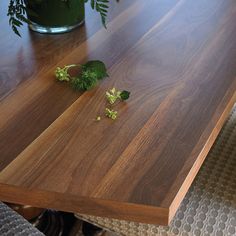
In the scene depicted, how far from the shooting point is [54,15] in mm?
1052

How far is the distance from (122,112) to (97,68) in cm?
14

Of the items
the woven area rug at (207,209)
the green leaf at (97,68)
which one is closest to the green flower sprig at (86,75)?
the green leaf at (97,68)

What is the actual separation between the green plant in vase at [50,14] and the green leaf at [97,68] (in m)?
0.11

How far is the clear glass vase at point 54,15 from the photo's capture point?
1030mm

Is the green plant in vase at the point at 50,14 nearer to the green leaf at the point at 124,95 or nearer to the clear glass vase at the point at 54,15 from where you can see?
the clear glass vase at the point at 54,15

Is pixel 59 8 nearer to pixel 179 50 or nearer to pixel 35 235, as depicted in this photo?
pixel 179 50

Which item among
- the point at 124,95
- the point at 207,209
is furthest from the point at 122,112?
the point at 207,209

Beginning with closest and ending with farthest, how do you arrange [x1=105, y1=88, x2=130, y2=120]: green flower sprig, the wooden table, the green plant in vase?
1. the wooden table
2. [x1=105, y1=88, x2=130, y2=120]: green flower sprig
3. the green plant in vase

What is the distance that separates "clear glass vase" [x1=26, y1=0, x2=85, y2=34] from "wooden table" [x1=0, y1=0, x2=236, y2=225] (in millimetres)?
25

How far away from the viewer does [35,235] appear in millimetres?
777

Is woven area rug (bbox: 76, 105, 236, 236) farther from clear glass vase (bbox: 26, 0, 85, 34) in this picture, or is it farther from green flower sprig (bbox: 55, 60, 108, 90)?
clear glass vase (bbox: 26, 0, 85, 34)

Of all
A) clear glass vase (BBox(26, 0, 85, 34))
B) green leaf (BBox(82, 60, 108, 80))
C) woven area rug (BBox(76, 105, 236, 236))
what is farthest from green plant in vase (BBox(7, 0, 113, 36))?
woven area rug (BBox(76, 105, 236, 236))

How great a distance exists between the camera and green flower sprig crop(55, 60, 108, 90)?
89 cm

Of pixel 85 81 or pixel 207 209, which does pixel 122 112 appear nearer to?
pixel 85 81
